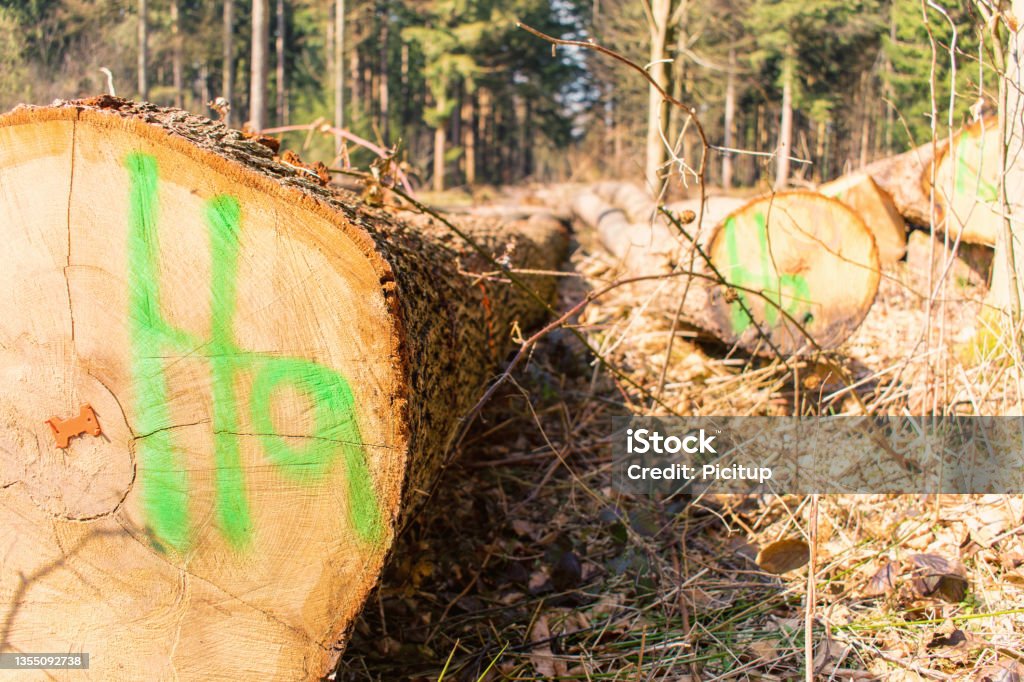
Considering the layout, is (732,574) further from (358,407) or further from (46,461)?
(46,461)

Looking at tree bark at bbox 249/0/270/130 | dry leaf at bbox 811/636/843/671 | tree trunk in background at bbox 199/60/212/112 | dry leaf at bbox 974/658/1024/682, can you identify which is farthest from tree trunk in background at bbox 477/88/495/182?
dry leaf at bbox 974/658/1024/682

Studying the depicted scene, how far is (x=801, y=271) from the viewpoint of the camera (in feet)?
10.3

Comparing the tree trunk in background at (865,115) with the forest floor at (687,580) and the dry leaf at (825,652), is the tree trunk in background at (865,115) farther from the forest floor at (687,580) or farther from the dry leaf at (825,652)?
the dry leaf at (825,652)

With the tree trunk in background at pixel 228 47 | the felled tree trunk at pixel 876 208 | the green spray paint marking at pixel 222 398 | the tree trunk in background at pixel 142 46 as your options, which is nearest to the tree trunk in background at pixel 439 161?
the tree trunk in background at pixel 228 47

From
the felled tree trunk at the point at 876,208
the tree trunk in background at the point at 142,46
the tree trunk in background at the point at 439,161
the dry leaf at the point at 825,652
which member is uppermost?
the tree trunk in background at the point at 142,46

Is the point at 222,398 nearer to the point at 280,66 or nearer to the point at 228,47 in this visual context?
the point at 228,47

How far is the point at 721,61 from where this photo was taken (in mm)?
13828

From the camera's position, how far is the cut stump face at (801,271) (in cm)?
309

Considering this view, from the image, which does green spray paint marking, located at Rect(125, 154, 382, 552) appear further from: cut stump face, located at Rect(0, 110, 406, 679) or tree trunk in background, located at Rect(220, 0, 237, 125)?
tree trunk in background, located at Rect(220, 0, 237, 125)

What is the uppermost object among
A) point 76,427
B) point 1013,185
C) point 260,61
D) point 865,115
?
point 260,61

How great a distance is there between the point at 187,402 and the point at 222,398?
0.25 ft

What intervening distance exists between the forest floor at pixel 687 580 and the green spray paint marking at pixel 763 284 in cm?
23

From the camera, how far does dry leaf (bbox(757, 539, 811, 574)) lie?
2.01 m

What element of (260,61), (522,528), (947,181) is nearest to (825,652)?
(522,528)
